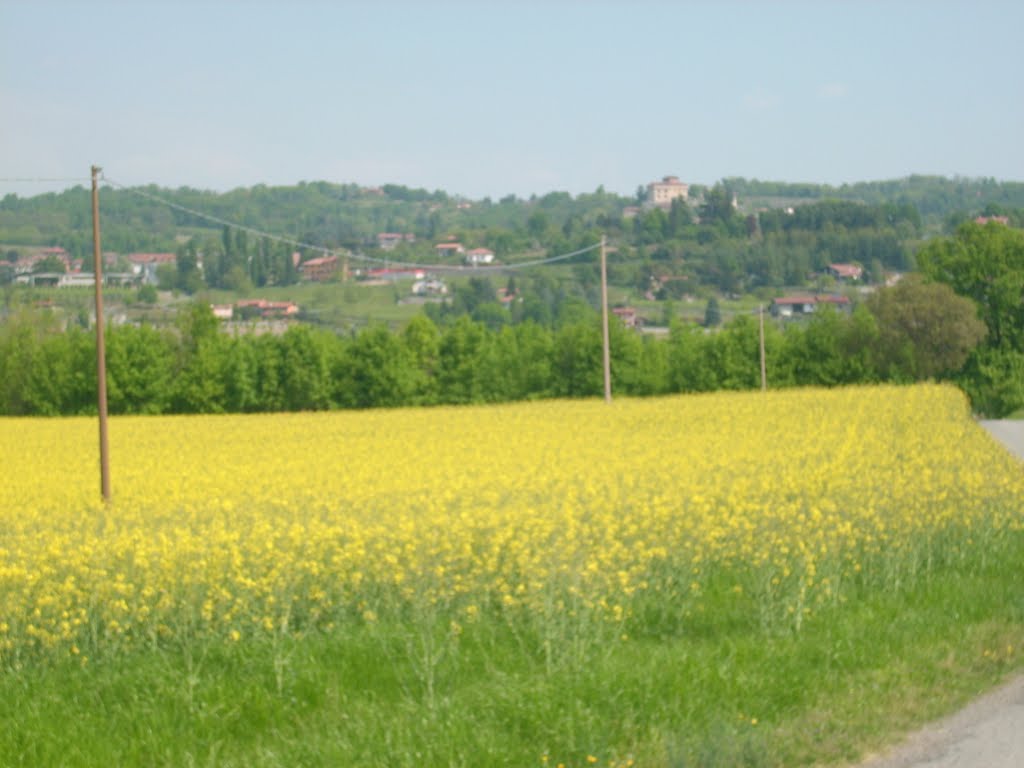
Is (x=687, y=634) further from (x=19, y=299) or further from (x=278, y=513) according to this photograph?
(x=19, y=299)

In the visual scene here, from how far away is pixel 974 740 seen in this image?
815 cm

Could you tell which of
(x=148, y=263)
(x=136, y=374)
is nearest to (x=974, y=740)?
(x=136, y=374)

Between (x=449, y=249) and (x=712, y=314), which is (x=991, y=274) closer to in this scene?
(x=712, y=314)

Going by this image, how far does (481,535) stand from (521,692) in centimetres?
416

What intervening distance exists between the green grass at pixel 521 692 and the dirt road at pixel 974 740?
18cm

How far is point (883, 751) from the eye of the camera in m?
8.10

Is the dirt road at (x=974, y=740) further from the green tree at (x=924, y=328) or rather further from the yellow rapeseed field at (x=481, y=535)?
the green tree at (x=924, y=328)

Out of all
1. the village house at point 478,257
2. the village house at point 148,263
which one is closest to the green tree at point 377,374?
the village house at point 148,263

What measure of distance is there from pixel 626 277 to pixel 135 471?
12087cm

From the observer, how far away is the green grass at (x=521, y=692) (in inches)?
318

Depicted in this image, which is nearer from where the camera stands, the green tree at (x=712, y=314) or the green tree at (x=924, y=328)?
the green tree at (x=924, y=328)

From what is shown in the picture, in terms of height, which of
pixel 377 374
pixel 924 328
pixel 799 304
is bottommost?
pixel 377 374

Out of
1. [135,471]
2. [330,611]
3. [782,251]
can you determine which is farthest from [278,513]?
[782,251]

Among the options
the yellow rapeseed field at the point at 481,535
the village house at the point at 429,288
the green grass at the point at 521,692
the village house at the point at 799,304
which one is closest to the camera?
the green grass at the point at 521,692
